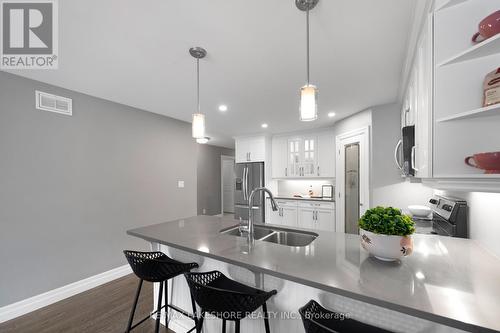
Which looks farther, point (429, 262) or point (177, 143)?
point (177, 143)

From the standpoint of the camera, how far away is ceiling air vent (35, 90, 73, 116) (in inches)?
89.6

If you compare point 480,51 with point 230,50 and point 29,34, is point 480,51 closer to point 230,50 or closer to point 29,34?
point 230,50

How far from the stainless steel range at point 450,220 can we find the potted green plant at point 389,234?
879mm

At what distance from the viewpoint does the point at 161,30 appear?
1501mm

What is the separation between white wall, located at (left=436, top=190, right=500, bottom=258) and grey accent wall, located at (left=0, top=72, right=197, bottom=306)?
3.63 m

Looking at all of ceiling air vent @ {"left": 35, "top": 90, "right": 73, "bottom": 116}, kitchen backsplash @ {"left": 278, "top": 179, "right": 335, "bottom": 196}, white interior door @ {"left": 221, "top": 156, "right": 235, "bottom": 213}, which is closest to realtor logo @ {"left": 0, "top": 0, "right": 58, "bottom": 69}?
ceiling air vent @ {"left": 35, "top": 90, "right": 73, "bottom": 116}

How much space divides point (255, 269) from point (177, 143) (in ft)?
10.3

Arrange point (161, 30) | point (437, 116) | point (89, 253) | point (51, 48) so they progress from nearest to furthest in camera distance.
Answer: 1. point (437, 116)
2. point (161, 30)
3. point (51, 48)
4. point (89, 253)

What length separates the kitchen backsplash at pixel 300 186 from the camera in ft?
15.7

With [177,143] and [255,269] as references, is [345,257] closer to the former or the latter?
[255,269]

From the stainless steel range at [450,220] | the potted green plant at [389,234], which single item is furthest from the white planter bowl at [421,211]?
the potted green plant at [389,234]

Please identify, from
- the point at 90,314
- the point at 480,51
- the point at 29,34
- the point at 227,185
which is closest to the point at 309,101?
the point at 480,51

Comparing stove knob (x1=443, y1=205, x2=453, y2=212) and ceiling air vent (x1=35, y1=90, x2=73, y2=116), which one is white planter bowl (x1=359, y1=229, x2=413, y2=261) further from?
ceiling air vent (x1=35, y1=90, x2=73, y2=116)

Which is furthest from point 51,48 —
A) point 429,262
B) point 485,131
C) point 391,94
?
point 391,94
